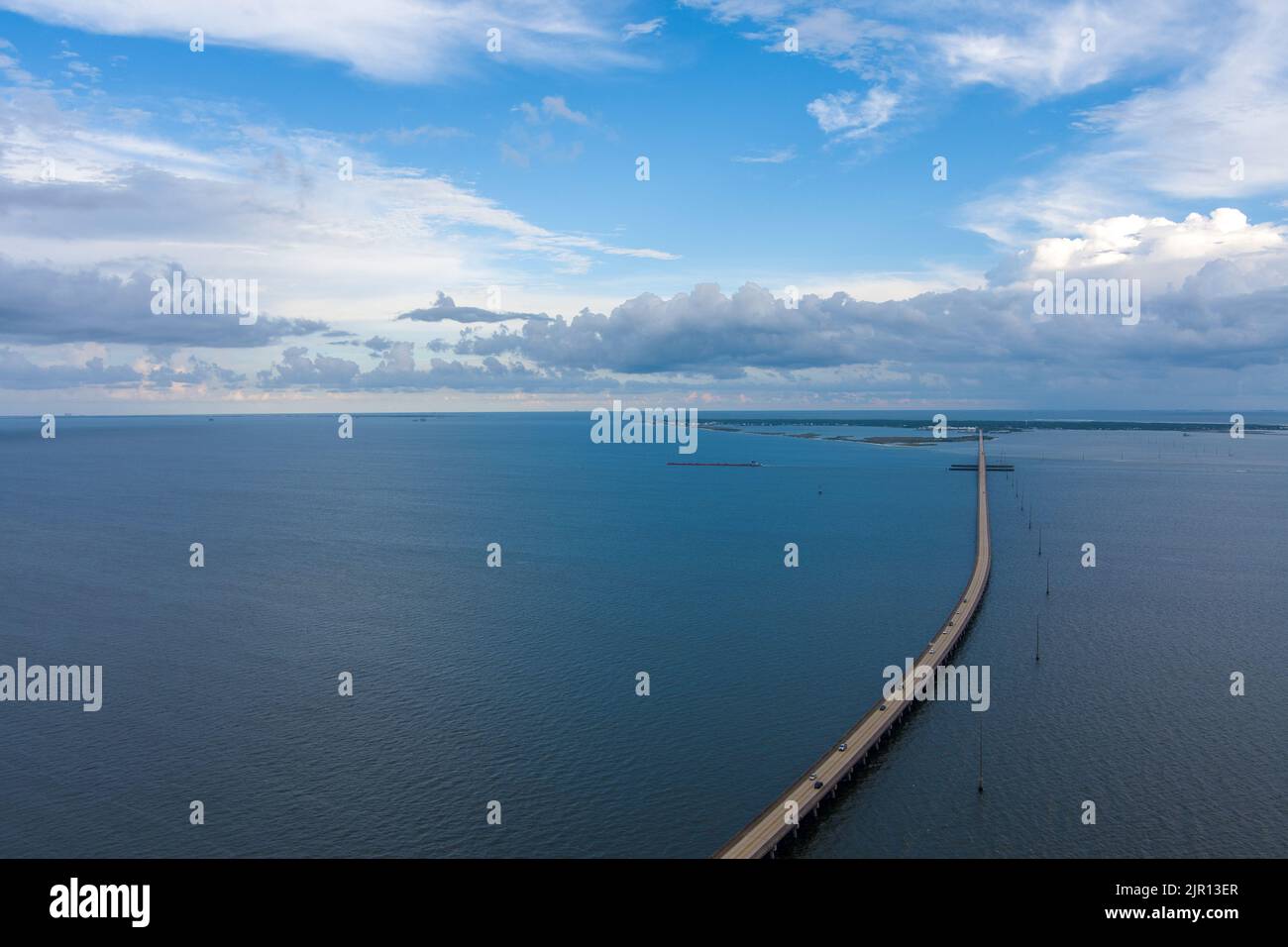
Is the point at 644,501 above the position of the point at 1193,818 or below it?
above

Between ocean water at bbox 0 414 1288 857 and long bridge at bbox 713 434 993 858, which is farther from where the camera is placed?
ocean water at bbox 0 414 1288 857

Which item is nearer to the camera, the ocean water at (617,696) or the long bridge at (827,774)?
the long bridge at (827,774)

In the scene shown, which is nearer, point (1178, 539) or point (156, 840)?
point (156, 840)

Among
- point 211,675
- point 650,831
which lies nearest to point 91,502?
point 211,675

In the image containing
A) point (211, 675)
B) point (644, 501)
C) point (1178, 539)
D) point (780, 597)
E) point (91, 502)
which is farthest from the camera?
point (644, 501)

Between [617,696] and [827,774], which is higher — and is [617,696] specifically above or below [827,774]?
above

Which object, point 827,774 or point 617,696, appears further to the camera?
point 617,696

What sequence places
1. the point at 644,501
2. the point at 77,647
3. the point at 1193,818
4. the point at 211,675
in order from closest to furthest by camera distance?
the point at 1193,818 → the point at 211,675 → the point at 77,647 → the point at 644,501

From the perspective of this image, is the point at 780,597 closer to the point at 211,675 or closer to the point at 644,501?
the point at 211,675
